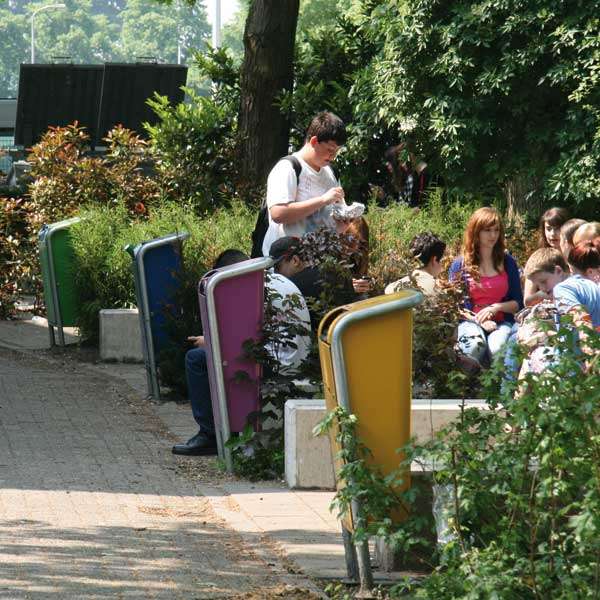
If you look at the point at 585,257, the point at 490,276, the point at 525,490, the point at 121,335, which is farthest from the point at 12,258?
the point at 525,490

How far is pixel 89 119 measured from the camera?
920 inches

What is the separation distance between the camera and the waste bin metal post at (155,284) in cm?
1065

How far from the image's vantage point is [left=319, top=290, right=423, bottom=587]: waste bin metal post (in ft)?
18.6

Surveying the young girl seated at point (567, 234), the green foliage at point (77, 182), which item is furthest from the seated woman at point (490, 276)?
the green foliage at point (77, 182)

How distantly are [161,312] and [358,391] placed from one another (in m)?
5.17

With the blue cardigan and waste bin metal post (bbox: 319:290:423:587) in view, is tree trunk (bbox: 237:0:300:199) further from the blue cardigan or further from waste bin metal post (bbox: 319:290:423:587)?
waste bin metal post (bbox: 319:290:423:587)

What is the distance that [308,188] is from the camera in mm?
9398

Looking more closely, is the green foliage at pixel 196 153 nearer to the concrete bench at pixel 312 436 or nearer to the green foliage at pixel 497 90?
the green foliage at pixel 497 90

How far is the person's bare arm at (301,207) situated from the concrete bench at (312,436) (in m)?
1.84

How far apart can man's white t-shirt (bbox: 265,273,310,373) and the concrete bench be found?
0.52 meters

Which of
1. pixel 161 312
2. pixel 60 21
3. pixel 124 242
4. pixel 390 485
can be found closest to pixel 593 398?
pixel 390 485

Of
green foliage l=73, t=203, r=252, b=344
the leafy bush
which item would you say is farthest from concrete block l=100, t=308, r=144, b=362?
the leafy bush

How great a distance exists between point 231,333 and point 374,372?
2428 millimetres

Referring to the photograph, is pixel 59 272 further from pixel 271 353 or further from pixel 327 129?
pixel 271 353
